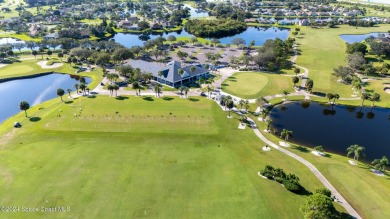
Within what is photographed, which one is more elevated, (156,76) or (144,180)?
(156,76)

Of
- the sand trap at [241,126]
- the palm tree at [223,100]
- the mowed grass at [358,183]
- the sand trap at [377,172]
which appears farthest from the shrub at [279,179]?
the palm tree at [223,100]

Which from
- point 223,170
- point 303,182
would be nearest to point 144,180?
point 223,170

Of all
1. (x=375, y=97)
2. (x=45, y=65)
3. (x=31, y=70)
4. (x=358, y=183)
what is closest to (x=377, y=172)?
(x=358, y=183)

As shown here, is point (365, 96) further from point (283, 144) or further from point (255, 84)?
point (283, 144)

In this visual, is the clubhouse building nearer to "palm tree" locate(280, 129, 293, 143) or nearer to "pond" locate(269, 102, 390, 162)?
"pond" locate(269, 102, 390, 162)

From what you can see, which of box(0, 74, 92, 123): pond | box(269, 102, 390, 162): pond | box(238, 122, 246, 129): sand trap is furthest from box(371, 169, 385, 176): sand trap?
box(0, 74, 92, 123): pond

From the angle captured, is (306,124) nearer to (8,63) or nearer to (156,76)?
(156,76)
